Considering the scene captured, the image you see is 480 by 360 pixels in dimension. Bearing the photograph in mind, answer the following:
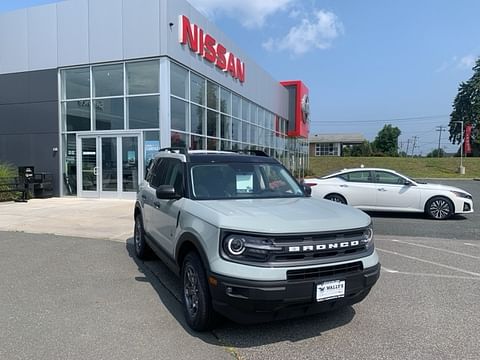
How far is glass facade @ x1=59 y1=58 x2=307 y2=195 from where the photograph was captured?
1519 centimetres

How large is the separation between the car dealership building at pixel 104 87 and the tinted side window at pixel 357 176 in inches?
258

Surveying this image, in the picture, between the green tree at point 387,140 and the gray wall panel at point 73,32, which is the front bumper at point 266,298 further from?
the green tree at point 387,140

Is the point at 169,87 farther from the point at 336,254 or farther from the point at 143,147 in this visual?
the point at 336,254

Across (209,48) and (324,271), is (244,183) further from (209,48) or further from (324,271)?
(209,48)

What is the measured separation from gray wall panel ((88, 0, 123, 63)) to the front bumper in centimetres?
1392

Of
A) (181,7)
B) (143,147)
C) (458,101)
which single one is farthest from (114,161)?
(458,101)

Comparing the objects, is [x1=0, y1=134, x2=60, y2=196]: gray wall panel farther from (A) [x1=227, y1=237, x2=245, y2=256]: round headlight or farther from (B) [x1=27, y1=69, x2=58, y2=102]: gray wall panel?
(A) [x1=227, y1=237, x2=245, y2=256]: round headlight

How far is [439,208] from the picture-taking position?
11586mm

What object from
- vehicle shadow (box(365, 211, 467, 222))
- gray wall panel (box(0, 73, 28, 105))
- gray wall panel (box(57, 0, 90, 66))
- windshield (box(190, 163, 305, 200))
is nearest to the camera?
windshield (box(190, 163, 305, 200))

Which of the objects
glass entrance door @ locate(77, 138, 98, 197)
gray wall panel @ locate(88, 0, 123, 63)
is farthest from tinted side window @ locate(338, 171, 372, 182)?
glass entrance door @ locate(77, 138, 98, 197)

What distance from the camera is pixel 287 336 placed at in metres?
3.83

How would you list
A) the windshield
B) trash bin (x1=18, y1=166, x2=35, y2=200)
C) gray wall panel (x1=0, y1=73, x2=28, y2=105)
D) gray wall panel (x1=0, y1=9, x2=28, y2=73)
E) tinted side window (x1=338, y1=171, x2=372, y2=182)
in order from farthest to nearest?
gray wall panel (x1=0, y1=73, x2=28, y2=105), gray wall panel (x1=0, y1=9, x2=28, y2=73), trash bin (x1=18, y1=166, x2=35, y2=200), tinted side window (x1=338, y1=171, x2=372, y2=182), the windshield

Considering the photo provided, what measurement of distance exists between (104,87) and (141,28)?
9.36 feet

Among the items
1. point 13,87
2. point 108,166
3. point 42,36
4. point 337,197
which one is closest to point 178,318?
point 337,197
